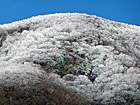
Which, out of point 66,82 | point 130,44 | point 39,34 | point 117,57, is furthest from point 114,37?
point 66,82

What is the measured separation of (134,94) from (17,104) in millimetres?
8944

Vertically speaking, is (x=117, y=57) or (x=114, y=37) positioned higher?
(x=114, y=37)

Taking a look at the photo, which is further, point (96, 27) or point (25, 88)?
point (96, 27)

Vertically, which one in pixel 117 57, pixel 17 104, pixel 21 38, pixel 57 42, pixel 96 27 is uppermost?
pixel 96 27

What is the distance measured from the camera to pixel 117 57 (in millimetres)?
22297

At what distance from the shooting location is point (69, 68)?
64.8 ft

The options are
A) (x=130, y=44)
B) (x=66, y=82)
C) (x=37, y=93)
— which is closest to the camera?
(x=37, y=93)

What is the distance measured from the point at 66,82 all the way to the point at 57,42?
882cm

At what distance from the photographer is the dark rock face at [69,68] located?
13.9 m

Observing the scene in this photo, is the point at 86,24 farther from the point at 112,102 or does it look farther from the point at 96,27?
the point at 112,102

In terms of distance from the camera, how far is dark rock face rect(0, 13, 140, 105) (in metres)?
13.9

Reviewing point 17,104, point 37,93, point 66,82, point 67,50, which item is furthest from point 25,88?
point 67,50

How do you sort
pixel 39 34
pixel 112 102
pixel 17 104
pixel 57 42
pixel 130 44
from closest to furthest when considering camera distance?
pixel 17 104 < pixel 112 102 < pixel 57 42 < pixel 39 34 < pixel 130 44

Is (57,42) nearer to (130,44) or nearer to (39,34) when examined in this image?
(39,34)
